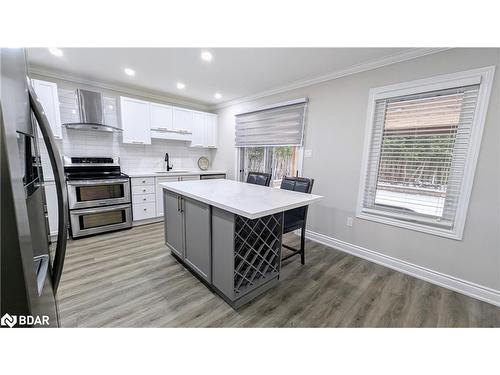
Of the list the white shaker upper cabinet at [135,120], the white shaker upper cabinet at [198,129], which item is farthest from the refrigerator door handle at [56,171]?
the white shaker upper cabinet at [198,129]

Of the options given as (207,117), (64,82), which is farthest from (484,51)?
(64,82)

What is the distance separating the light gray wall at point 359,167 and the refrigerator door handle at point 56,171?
2.80 m

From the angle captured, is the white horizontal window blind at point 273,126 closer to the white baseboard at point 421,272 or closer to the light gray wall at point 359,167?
the light gray wall at point 359,167

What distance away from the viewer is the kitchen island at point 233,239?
5.20 ft

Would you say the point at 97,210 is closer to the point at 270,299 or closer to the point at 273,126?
the point at 270,299

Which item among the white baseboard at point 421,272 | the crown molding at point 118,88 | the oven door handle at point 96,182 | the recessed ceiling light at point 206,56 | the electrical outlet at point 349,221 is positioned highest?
the recessed ceiling light at point 206,56

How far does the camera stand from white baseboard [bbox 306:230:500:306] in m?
1.86

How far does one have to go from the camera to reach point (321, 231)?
3033mm

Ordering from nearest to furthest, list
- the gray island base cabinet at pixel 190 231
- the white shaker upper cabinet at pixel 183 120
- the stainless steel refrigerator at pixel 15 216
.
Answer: the stainless steel refrigerator at pixel 15 216
the gray island base cabinet at pixel 190 231
the white shaker upper cabinet at pixel 183 120

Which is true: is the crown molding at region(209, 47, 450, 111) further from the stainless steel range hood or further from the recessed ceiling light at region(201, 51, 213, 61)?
the stainless steel range hood

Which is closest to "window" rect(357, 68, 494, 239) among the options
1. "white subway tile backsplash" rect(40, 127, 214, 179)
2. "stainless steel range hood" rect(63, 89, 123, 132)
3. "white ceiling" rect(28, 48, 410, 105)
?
"white ceiling" rect(28, 48, 410, 105)

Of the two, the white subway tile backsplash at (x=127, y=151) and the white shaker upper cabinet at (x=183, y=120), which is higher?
the white shaker upper cabinet at (x=183, y=120)

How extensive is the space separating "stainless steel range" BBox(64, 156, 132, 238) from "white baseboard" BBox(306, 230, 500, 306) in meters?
3.19
